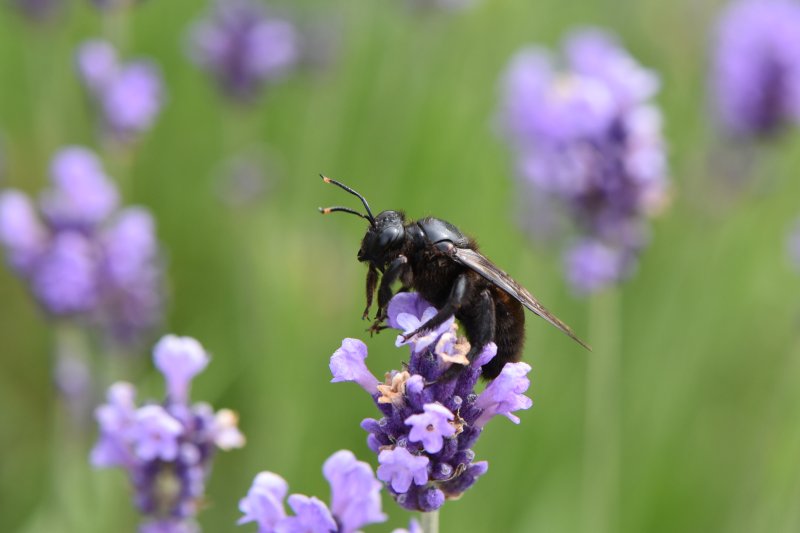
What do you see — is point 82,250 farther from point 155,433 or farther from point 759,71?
point 759,71

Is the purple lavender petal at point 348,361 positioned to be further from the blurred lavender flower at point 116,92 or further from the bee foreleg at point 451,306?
the blurred lavender flower at point 116,92

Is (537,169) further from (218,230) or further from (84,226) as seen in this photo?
(218,230)

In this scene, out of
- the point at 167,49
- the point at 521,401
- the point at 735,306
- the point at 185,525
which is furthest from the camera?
the point at 167,49

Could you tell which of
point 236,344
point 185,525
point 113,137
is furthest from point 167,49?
point 185,525

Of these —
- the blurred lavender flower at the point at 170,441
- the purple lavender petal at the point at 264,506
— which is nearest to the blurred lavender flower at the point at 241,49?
the blurred lavender flower at the point at 170,441

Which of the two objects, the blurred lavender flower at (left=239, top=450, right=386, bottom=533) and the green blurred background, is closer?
the blurred lavender flower at (left=239, top=450, right=386, bottom=533)

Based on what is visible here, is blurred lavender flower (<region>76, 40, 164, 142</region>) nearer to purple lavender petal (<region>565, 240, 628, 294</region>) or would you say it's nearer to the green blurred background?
the green blurred background

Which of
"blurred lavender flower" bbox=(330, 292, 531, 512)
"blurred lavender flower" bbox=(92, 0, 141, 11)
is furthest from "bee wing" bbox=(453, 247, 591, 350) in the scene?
"blurred lavender flower" bbox=(92, 0, 141, 11)
